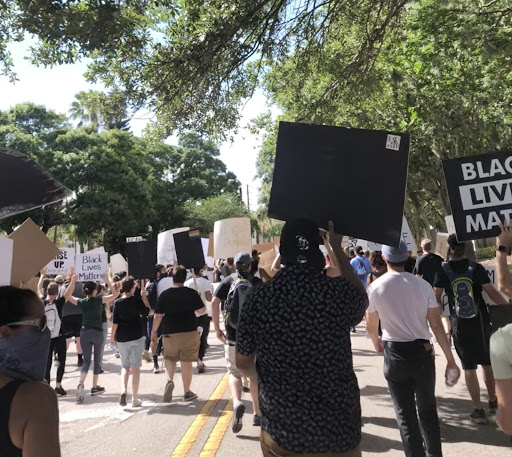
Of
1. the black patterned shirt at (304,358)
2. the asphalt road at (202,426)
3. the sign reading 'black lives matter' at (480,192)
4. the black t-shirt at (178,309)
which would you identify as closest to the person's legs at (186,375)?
the asphalt road at (202,426)

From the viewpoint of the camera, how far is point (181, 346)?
771 centimetres

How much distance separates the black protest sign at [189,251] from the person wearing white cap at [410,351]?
6.01m

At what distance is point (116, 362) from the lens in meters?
11.5

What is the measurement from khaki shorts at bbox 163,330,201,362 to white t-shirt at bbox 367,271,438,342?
3.71m

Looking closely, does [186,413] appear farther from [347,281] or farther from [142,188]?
[142,188]

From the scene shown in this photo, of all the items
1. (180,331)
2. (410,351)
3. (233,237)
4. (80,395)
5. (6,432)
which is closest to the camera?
(6,432)

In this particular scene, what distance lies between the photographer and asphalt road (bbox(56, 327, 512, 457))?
539 cm

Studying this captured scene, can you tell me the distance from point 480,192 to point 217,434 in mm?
3740

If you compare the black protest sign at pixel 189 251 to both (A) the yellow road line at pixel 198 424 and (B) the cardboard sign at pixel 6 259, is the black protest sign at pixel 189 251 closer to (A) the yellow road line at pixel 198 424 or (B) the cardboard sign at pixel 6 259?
(A) the yellow road line at pixel 198 424

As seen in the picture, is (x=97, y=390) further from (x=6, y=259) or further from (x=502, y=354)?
(x=502, y=354)

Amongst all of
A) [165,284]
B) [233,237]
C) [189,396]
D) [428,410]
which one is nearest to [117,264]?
[233,237]

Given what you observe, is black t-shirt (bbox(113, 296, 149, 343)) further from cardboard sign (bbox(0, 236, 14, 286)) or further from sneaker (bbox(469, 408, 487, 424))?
sneaker (bbox(469, 408, 487, 424))

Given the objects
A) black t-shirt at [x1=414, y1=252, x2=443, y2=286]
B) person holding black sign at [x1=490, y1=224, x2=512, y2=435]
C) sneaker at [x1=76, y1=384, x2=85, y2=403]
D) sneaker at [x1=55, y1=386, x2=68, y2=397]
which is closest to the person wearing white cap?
person holding black sign at [x1=490, y1=224, x2=512, y2=435]

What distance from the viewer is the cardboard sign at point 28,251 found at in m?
3.89
